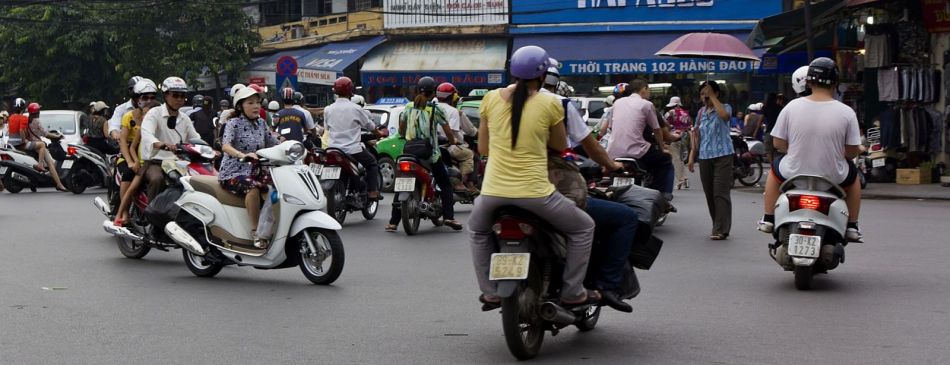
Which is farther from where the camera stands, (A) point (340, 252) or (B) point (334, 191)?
(B) point (334, 191)

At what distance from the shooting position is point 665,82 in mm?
36219

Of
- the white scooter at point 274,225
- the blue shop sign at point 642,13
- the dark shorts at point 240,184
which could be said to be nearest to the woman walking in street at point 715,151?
the white scooter at point 274,225

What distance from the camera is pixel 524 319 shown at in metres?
6.47

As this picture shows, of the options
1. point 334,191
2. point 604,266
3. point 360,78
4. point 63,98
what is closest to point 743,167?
point 334,191

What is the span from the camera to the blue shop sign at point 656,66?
114 ft

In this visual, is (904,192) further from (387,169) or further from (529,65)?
(529,65)

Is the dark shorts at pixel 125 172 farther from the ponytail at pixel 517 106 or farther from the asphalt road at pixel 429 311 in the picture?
the ponytail at pixel 517 106

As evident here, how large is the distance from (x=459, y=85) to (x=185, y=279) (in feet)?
90.8

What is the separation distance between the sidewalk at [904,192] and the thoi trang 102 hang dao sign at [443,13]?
18.8 m

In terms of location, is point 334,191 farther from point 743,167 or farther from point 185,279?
point 743,167

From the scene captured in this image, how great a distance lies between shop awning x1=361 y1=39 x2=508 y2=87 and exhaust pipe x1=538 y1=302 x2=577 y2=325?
30105 mm

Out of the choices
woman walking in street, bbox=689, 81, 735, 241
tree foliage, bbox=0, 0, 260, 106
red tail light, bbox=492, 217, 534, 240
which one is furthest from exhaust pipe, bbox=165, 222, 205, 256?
tree foliage, bbox=0, 0, 260, 106

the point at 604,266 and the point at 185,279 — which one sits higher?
the point at 604,266

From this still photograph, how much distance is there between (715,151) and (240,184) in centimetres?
467
